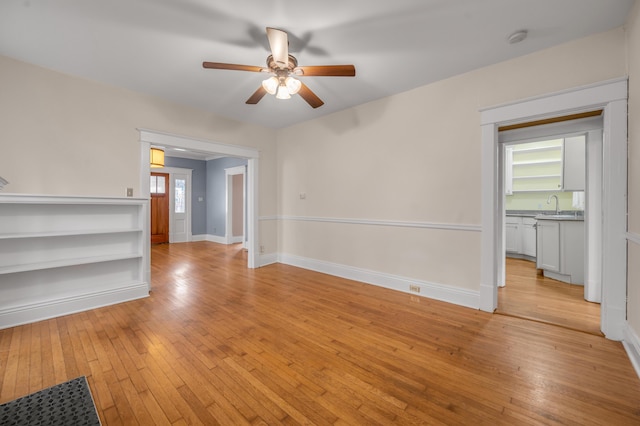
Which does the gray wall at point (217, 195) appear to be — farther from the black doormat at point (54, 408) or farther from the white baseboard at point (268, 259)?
the black doormat at point (54, 408)

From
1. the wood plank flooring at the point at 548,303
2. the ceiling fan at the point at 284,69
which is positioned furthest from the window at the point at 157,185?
the wood plank flooring at the point at 548,303

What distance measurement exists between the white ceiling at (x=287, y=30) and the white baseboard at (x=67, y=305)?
255 cm

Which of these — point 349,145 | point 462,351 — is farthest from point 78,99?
point 462,351

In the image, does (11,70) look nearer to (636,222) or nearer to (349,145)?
(349,145)

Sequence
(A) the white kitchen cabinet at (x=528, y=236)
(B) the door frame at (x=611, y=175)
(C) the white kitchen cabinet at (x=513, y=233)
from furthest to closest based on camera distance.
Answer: (C) the white kitchen cabinet at (x=513, y=233), (A) the white kitchen cabinet at (x=528, y=236), (B) the door frame at (x=611, y=175)

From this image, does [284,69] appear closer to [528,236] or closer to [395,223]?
[395,223]

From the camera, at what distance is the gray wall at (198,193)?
27.3 ft

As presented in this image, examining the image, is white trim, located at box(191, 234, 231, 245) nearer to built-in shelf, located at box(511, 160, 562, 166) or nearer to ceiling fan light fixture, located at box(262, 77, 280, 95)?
ceiling fan light fixture, located at box(262, 77, 280, 95)

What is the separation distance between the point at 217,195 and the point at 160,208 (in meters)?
1.69

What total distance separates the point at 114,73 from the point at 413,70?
11.2ft

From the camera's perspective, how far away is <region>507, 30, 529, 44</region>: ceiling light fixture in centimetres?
232

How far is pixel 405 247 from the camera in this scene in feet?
11.8

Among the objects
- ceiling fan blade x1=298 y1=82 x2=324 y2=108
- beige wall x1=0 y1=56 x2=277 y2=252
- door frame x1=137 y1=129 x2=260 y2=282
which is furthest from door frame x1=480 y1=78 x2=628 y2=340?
beige wall x1=0 y1=56 x2=277 y2=252

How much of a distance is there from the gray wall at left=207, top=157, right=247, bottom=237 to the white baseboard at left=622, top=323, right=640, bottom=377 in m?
7.83
